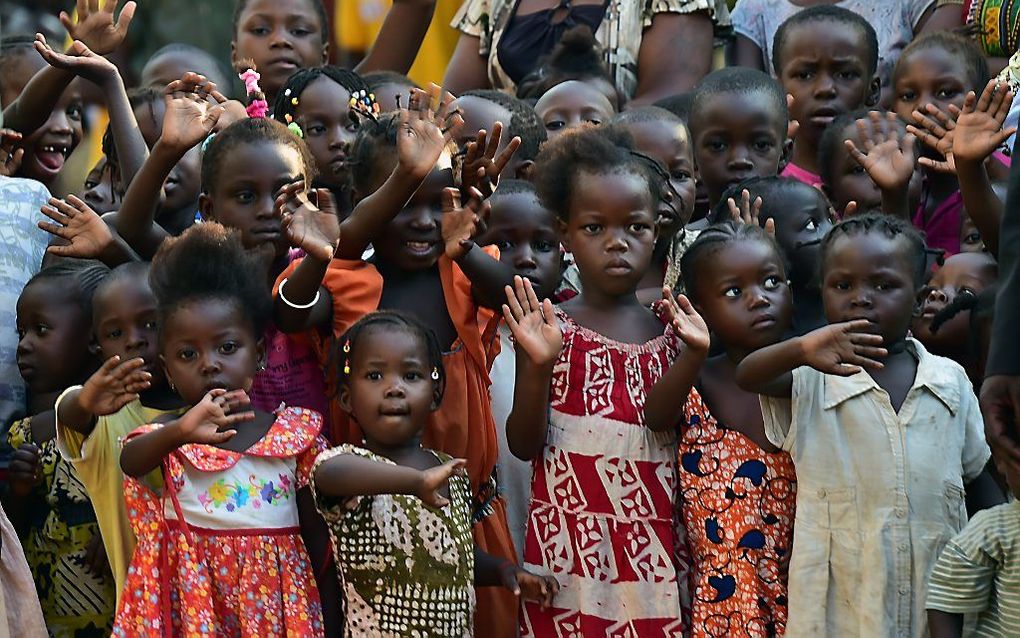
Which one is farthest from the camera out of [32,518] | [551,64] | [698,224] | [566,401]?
[551,64]

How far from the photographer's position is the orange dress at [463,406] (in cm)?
405

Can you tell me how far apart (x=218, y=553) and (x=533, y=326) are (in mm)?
953

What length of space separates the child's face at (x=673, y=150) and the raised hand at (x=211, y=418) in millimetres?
1600

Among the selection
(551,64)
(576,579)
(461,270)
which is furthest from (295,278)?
(551,64)

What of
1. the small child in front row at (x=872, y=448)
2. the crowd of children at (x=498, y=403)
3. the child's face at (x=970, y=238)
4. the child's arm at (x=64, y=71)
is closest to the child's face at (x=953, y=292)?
the crowd of children at (x=498, y=403)

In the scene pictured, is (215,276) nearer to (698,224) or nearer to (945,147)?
(698,224)

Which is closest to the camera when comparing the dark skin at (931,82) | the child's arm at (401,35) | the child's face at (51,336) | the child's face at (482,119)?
the child's face at (51,336)

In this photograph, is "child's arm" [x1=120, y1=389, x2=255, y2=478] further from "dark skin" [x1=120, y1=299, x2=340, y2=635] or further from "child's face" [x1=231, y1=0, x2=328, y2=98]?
"child's face" [x1=231, y1=0, x2=328, y2=98]

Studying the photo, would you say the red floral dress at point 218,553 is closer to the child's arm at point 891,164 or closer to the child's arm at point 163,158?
the child's arm at point 163,158

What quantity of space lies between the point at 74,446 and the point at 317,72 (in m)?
1.62

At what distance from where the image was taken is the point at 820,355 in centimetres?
347

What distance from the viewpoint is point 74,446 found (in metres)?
3.99

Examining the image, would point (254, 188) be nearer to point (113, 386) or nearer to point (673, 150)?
point (113, 386)

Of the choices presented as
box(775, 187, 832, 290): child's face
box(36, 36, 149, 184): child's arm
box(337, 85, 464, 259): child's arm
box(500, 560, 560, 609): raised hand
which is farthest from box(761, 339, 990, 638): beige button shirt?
box(36, 36, 149, 184): child's arm
